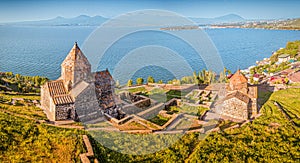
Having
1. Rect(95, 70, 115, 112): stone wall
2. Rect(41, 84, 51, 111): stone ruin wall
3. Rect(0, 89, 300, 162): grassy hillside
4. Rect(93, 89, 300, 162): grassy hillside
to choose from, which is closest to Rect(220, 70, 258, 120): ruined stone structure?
Rect(93, 89, 300, 162): grassy hillside

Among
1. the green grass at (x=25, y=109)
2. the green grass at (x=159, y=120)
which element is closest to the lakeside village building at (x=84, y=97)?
the green grass at (x=25, y=109)

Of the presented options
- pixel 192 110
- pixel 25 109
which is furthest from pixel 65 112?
pixel 192 110

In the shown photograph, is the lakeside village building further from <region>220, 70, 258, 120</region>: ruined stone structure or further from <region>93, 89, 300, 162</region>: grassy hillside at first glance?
<region>93, 89, 300, 162</region>: grassy hillside

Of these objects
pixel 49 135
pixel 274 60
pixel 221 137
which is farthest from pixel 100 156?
pixel 274 60

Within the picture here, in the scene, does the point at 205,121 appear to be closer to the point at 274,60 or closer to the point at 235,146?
the point at 235,146

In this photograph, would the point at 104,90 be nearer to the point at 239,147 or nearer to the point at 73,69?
the point at 73,69

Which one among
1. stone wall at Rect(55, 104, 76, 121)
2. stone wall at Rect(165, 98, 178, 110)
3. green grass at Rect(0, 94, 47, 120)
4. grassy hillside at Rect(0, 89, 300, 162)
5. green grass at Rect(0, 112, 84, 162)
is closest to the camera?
green grass at Rect(0, 112, 84, 162)
